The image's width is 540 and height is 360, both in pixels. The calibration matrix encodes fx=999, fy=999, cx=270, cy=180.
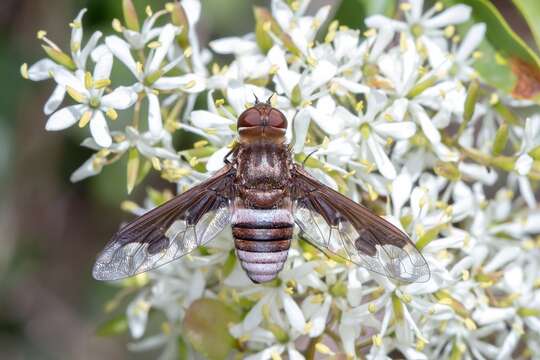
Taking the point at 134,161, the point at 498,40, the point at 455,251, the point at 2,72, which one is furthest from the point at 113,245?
the point at 2,72

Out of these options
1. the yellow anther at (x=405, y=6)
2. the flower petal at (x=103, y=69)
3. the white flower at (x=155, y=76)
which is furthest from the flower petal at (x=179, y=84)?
the yellow anther at (x=405, y=6)

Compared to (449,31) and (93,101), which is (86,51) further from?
(449,31)

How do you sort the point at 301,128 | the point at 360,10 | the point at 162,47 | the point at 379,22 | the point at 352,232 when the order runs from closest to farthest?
the point at 352,232, the point at 301,128, the point at 162,47, the point at 379,22, the point at 360,10

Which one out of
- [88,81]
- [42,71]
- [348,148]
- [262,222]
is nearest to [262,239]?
[262,222]

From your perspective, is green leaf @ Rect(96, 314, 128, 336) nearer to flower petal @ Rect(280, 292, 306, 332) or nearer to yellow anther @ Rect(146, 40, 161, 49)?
flower petal @ Rect(280, 292, 306, 332)

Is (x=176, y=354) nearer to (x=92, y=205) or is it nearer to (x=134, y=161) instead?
(x=134, y=161)

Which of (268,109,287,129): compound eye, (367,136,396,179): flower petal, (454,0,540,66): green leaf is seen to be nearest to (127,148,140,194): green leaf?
(268,109,287,129): compound eye

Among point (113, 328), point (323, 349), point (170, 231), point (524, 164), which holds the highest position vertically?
point (170, 231)

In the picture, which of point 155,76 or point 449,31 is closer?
point 155,76
